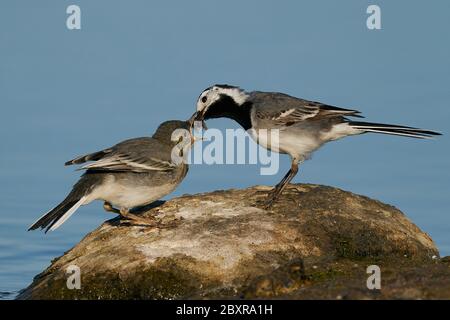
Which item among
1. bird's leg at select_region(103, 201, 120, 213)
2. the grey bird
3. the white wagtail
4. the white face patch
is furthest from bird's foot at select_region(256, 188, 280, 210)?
the white face patch

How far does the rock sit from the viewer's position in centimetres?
908

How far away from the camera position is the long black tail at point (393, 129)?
497 inches

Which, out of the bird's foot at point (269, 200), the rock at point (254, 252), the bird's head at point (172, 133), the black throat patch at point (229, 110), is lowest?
the rock at point (254, 252)

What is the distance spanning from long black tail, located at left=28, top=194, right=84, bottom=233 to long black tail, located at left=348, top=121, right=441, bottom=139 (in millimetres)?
4210

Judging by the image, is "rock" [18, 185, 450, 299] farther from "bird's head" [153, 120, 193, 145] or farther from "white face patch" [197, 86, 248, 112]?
"white face patch" [197, 86, 248, 112]

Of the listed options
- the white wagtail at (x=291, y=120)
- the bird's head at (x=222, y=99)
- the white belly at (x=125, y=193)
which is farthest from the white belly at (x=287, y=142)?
the white belly at (x=125, y=193)

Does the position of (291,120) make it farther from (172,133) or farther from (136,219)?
(136,219)

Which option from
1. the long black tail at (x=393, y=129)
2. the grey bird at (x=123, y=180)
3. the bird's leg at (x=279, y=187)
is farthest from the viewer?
the long black tail at (x=393, y=129)

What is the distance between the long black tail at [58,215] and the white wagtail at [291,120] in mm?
2312

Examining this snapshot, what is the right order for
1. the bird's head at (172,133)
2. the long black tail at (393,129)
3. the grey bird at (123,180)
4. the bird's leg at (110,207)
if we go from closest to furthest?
the grey bird at (123,180) < the bird's leg at (110,207) < the bird's head at (172,133) < the long black tail at (393,129)

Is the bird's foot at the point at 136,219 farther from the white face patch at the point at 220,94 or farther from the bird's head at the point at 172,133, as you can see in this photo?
the white face patch at the point at 220,94
